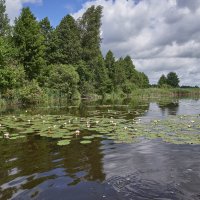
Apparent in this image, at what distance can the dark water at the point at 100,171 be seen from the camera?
6.34 meters

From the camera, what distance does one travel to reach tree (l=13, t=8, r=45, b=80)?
41.2 metres

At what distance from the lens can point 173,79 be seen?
14350 cm

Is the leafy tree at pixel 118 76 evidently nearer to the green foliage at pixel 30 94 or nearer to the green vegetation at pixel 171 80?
the green foliage at pixel 30 94

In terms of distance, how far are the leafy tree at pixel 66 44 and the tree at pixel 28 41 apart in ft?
50.2

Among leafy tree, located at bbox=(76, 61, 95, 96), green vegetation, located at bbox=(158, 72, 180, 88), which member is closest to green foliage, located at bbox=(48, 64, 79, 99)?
leafy tree, located at bbox=(76, 61, 95, 96)

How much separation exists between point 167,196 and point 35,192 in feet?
9.23

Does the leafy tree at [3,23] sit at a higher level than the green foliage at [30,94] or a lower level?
higher

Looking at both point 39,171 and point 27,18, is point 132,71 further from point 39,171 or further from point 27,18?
point 39,171

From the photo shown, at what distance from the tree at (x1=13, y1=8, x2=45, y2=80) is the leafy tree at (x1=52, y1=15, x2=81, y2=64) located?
1532cm

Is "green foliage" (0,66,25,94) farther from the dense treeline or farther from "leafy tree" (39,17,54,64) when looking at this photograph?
"leafy tree" (39,17,54,64)

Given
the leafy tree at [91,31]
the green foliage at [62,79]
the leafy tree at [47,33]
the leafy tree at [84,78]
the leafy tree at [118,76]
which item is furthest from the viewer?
the leafy tree at [118,76]

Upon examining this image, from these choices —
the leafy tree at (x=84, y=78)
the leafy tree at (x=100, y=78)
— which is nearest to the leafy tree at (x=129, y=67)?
the leafy tree at (x=100, y=78)

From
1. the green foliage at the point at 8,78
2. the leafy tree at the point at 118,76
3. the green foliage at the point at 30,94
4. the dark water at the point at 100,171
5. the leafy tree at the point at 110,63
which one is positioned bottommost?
the dark water at the point at 100,171

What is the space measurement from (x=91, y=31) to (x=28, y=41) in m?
23.7
